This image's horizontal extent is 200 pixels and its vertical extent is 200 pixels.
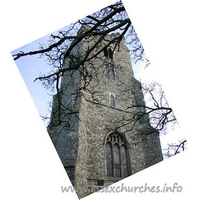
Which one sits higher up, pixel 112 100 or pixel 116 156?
pixel 112 100

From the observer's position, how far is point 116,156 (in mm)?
5258

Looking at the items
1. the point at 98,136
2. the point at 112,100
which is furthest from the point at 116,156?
the point at 112,100

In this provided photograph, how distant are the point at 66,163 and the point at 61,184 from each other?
209 centimetres

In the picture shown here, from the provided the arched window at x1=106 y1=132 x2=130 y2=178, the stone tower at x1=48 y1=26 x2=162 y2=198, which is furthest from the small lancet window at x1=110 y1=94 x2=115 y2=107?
the arched window at x1=106 y1=132 x2=130 y2=178

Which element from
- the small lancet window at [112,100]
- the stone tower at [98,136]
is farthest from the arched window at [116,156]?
the small lancet window at [112,100]

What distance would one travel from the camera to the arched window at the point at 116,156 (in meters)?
4.86

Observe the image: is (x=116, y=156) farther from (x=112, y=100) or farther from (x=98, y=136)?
(x=112, y=100)

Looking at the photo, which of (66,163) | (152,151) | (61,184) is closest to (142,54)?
(61,184)

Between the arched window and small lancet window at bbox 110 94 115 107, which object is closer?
the arched window

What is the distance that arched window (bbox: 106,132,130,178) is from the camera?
4855 millimetres

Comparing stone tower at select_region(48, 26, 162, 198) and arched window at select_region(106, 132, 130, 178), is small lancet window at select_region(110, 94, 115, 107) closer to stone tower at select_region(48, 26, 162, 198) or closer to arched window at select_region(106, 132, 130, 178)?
stone tower at select_region(48, 26, 162, 198)

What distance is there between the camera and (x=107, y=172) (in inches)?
183

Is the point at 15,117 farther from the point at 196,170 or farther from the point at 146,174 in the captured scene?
the point at 196,170

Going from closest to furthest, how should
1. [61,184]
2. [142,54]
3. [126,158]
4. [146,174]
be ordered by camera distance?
1. [61,184]
2. [146,174]
3. [142,54]
4. [126,158]
